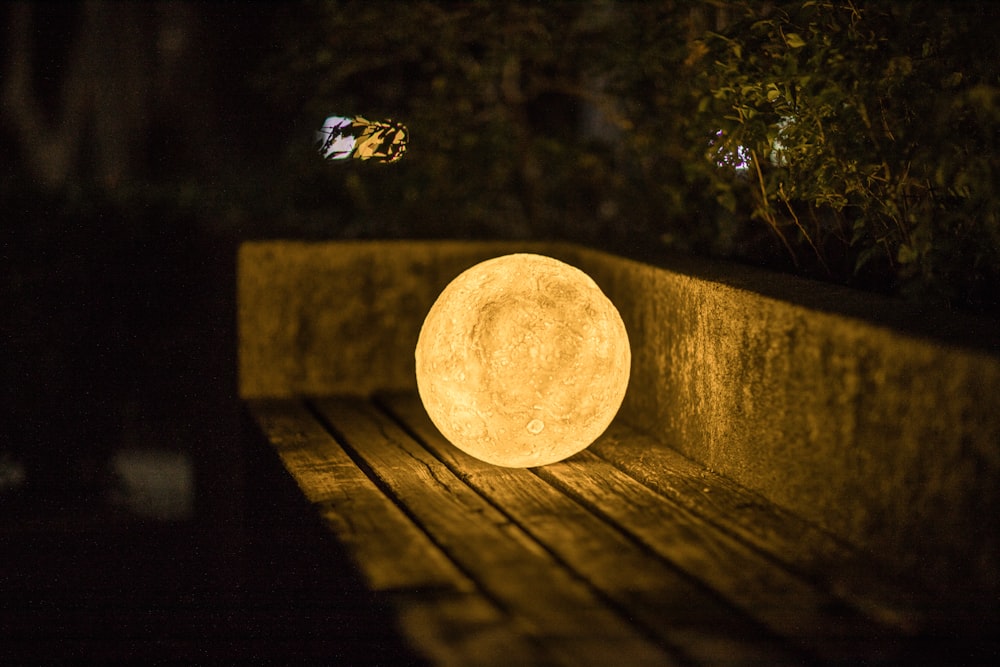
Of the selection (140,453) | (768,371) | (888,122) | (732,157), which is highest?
(888,122)

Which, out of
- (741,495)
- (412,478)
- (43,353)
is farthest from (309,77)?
(741,495)

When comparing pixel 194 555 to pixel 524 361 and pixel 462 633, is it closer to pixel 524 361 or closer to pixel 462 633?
pixel 524 361

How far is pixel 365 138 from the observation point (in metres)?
6.43

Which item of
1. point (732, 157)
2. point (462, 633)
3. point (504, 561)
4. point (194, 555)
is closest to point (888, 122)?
point (732, 157)

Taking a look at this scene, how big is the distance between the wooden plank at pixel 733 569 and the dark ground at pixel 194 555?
0.85 m

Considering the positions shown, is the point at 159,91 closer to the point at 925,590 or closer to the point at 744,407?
the point at 744,407

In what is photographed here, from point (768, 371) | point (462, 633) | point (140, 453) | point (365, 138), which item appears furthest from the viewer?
point (140, 453)

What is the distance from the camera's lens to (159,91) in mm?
12969

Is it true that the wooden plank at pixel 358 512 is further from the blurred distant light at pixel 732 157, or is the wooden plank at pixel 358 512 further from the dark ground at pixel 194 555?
the blurred distant light at pixel 732 157

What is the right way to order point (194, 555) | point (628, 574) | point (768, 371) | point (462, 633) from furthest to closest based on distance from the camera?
point (194, 555) → point (768, 371) → point (628, 574) → point (462, 633)

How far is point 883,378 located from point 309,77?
5196 millimetres

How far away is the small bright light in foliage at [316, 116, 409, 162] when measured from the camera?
6352 millimetres

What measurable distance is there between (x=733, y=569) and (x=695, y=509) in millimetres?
574

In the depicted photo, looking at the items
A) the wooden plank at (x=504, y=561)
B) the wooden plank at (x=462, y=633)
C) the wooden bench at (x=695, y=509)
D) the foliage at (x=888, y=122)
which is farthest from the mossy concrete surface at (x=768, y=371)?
the wooden plank at (x=462, y=633)
